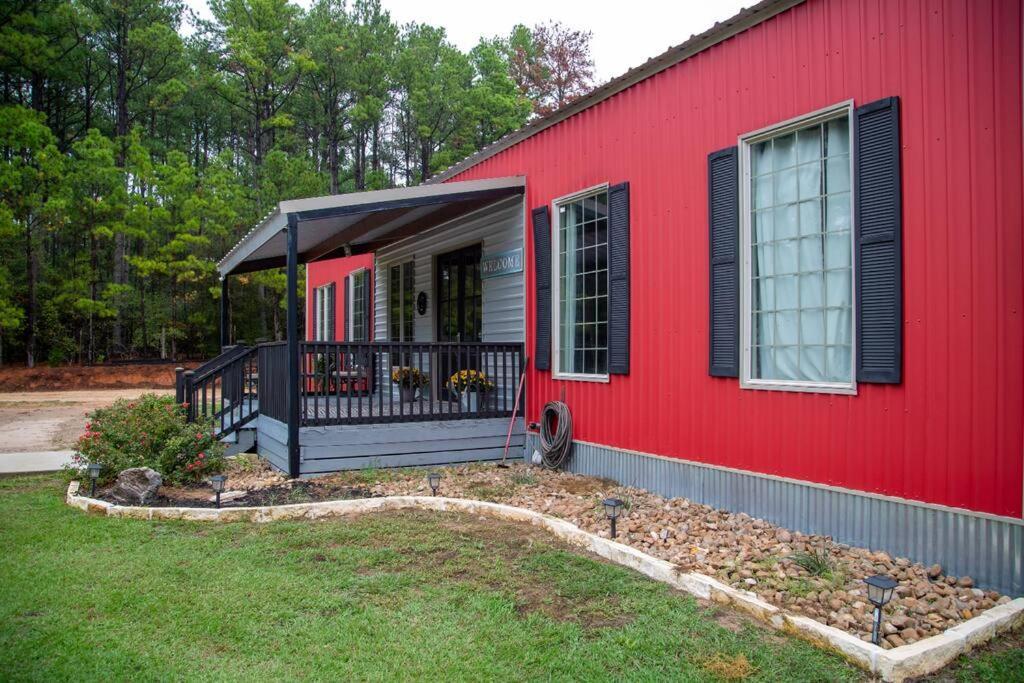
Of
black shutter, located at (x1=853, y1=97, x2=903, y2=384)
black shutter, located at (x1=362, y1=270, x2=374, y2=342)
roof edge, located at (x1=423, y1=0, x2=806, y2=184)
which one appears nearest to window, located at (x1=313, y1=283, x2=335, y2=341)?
black shutter, located at (x1=362, y1=270, x2=374, y2=342)

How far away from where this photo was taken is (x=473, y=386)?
7.82 meters

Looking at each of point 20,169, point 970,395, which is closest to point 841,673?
point 970,395

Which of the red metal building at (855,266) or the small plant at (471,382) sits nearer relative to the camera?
the red metal building at (855,266)

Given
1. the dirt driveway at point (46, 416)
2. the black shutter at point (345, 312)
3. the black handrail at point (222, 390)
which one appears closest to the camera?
the black handrail at point (222, 390)

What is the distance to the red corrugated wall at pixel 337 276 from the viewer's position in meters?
13.0

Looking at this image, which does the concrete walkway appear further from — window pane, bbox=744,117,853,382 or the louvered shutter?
the louvered shutter

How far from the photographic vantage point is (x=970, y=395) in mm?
3588

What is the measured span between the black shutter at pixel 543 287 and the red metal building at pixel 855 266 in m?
0.75

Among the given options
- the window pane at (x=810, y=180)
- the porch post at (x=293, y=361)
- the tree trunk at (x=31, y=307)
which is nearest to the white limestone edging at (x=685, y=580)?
the porch post at (x=293, y=361)

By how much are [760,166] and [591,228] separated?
1987 mm

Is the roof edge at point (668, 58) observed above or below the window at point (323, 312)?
above

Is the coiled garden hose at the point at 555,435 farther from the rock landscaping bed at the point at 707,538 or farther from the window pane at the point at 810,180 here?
the window pane at the point at 810,180

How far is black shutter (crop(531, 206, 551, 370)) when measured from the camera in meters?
7.02

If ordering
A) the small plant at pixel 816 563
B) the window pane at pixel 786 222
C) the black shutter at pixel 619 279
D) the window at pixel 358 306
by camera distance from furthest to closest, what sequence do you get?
the window at pixel 358 306, the black shutter at pixel 619 279, the window pane at pixel 786 222, the small plant at pixel 816 563
